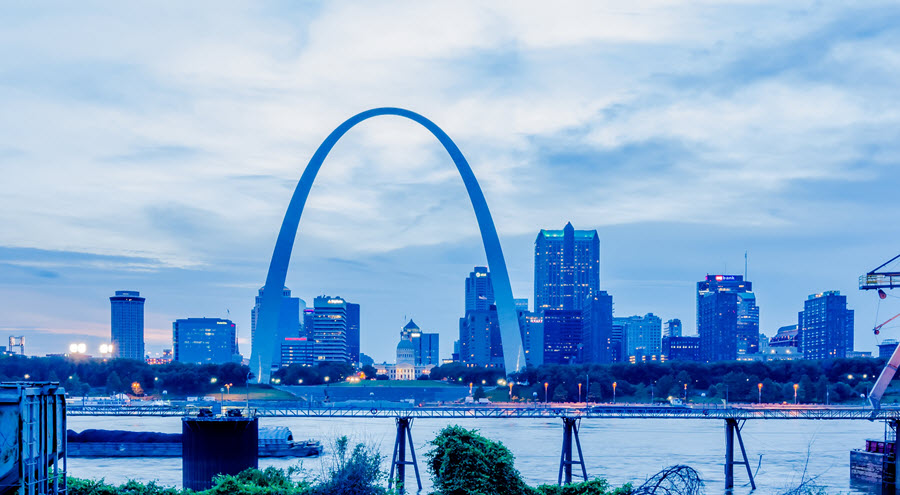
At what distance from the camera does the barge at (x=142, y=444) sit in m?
57.9

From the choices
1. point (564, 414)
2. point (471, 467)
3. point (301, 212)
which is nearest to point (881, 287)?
point (564, 414)

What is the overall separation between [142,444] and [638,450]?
1259 inches

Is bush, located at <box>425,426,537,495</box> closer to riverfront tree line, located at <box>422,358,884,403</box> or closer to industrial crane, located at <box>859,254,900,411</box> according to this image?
industrial crane, located at <box>859,254,900,411</box>

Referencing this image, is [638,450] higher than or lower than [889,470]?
lower

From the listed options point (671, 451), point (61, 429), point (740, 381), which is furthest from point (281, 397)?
point (61, 429)

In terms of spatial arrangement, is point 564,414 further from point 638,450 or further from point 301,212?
point 301,212

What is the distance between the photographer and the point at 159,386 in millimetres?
147125

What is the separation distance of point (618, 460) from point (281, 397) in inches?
3279

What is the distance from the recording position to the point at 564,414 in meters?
39.8

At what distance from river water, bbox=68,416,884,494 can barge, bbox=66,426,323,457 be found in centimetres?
160

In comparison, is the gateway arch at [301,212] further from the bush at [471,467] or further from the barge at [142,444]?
the bush at [471,467]

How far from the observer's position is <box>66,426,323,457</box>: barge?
57.9 meters

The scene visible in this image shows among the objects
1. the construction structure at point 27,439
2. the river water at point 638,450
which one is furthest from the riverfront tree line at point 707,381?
the construction structure at point 27,439

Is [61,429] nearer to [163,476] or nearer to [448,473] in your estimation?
[448,473]
